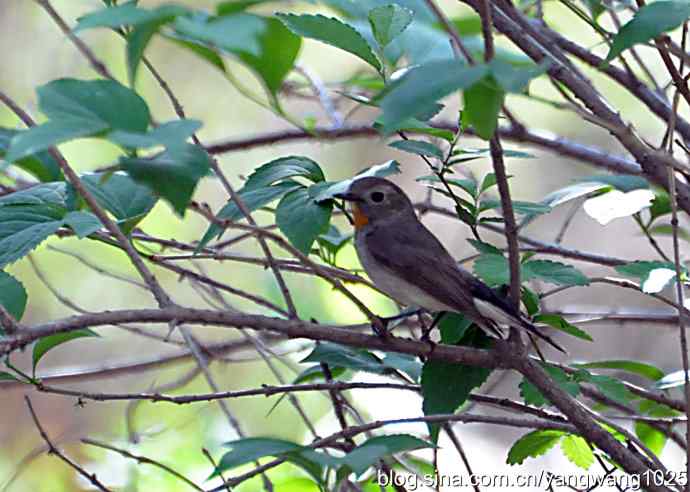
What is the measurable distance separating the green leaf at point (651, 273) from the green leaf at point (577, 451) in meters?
0.39

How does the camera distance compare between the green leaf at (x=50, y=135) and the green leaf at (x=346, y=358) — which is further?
the green leaf at (x=346, y=358)

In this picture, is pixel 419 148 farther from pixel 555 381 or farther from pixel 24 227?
pixel 24 227

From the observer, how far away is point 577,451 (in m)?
2.04

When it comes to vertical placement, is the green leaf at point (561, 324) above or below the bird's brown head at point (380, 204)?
below

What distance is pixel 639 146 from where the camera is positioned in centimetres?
152

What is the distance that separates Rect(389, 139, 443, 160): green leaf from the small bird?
38 cm

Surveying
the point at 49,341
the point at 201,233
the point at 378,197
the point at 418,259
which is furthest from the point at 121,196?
the point at 201,233

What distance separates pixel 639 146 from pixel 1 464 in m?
4.21

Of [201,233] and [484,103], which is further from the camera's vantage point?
[201,233]

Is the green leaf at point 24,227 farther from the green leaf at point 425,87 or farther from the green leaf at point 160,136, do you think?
the green leaf at point 425,87

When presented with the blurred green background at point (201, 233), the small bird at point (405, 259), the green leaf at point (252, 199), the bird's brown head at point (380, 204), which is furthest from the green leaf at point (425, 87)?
the blurred green background at point (201, 233)

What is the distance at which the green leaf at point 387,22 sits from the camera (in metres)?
1.93

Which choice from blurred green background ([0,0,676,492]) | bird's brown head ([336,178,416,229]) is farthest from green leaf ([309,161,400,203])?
blurred green background ([0,0,676,492])

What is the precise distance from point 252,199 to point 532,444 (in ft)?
2.52
